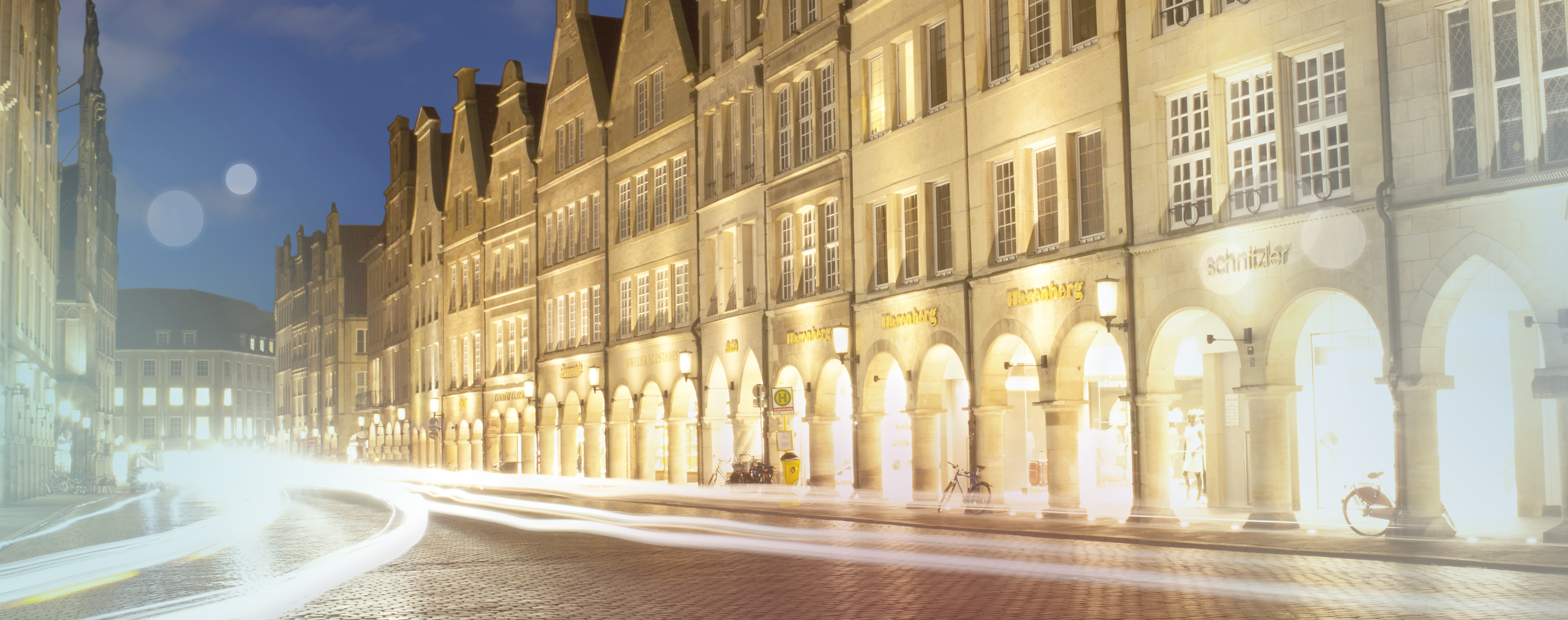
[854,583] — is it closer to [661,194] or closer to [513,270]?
[661,194]

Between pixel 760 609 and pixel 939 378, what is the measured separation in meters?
20.7

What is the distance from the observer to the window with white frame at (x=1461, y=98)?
19734 mm

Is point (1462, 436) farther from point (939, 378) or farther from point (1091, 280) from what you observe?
point (939, 378)

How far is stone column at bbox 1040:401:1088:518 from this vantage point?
90.1 feet

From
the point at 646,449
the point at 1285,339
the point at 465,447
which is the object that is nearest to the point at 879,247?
the point at 1285,339

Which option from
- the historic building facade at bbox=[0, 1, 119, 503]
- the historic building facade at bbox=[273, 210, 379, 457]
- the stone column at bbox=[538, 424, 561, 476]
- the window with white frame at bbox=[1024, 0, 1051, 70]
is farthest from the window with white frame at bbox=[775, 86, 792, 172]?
the historic building facade at bbox=[273, 210, 379, 457]

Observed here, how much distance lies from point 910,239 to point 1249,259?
38.9 ft

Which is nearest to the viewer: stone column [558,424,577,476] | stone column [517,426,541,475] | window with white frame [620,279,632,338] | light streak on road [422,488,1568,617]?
light streak on road [422,488,1568,617]

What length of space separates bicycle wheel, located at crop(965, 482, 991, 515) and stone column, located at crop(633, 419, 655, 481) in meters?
21.6

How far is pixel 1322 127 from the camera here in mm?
22281

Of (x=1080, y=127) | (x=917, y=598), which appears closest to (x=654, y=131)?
(x=1080, y=127)

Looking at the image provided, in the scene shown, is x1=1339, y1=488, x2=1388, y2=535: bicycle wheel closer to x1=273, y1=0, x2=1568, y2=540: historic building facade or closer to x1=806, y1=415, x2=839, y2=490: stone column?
x1=273, y1=0, x2=1568, y2=540: historic building facade

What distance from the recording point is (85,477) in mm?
56062

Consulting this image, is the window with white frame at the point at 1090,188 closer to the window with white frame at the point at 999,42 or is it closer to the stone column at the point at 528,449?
the window with white frame at the point at 999,42
